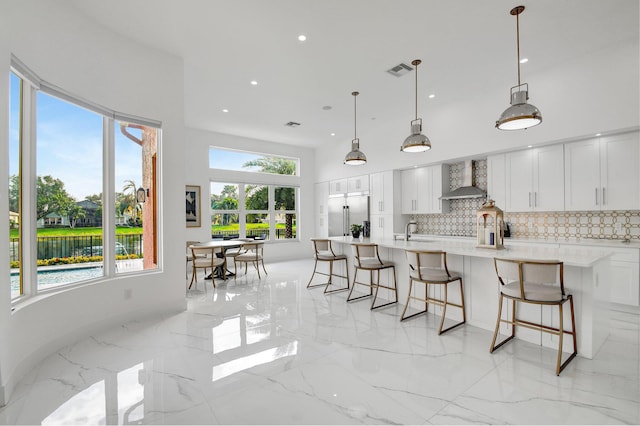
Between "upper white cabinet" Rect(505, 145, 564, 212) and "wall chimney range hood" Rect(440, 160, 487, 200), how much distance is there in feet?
1.71

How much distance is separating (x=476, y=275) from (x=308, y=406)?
2.38 meters

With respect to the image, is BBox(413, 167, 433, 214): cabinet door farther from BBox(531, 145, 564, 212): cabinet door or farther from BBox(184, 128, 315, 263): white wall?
BBox(184, 128, 315, 263): white wall

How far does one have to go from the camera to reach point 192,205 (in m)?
7.12

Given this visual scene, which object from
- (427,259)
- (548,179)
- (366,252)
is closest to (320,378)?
(427,259)

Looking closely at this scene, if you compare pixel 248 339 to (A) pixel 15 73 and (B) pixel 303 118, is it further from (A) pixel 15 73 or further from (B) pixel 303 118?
(B) pixel 303 118

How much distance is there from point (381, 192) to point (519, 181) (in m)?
2.85

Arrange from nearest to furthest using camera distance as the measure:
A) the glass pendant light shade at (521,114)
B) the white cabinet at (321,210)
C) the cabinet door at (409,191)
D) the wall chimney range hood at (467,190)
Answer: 1. the glass pendant light shade at (521,114)
2. the wall chimney range hood at (467,190)
3. the cabinet door at (409,191)
4. the white cabinet at (321,210)

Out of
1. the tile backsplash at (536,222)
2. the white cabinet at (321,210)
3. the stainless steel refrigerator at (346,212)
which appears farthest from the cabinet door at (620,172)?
the white cabinet at (321,210)

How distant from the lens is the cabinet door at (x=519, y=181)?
16.2ft

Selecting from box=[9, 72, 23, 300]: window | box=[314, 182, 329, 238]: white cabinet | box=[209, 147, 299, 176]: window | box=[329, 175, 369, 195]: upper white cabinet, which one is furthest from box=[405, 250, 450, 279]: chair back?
box=[209, 147, 299, 176]: window

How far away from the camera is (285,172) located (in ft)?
29.0

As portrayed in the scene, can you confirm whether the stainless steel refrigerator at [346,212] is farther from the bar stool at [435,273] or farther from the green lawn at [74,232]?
the green lawn at [74,232]

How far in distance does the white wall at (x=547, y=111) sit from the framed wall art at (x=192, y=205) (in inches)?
170

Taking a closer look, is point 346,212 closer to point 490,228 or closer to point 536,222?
point 536,222
